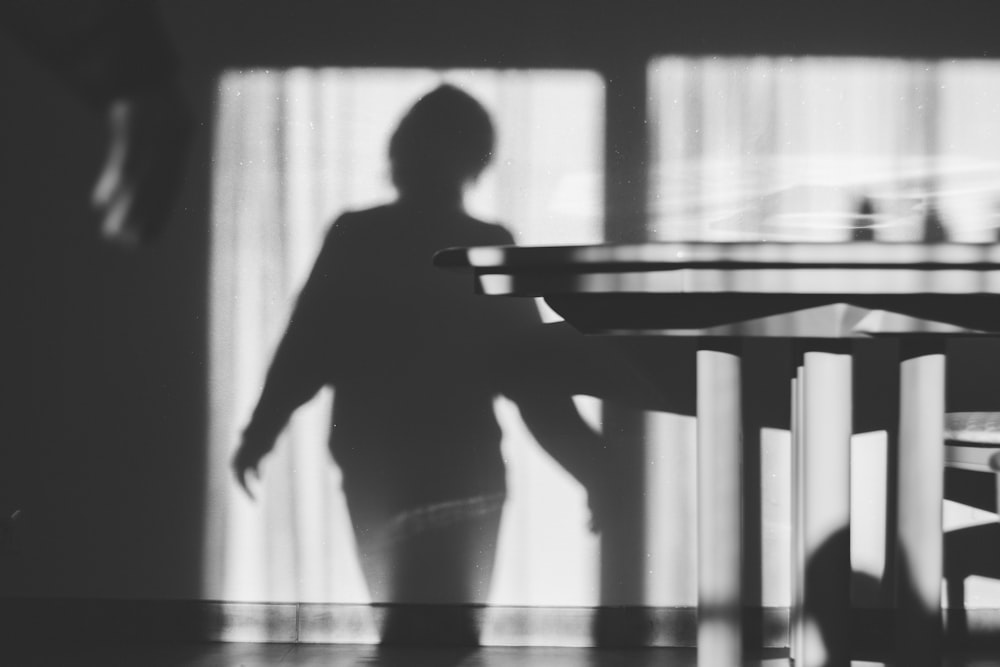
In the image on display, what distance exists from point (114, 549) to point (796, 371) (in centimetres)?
183

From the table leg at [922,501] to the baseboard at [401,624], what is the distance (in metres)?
0.74

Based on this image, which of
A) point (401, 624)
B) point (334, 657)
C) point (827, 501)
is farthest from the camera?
point (401, 624)

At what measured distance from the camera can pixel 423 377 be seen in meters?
2.43

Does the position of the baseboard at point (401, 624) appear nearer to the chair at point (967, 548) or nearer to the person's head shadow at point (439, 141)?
→ the chair at point (967, 548)

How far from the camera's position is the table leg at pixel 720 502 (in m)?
1.66

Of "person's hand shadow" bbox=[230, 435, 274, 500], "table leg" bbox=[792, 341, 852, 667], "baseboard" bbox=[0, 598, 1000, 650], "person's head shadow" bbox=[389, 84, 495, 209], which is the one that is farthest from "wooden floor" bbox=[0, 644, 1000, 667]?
"person's head shadow" bbox=[389, 84, 495, 209]

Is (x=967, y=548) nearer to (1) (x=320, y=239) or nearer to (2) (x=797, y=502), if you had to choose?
(2) (x=797, y=502)

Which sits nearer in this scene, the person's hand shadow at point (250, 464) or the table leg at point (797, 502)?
the table leg at point (797, 502)

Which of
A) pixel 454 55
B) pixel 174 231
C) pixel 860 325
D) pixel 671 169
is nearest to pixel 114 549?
pixel 174 231

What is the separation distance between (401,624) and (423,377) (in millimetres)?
652

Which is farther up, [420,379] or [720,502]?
[420,379]

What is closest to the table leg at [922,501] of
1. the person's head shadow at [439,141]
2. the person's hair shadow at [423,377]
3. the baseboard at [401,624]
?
the baseboard at [401,624]

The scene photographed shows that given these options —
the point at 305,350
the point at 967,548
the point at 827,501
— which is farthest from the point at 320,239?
the point at 967,548

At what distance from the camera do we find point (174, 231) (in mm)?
2451
